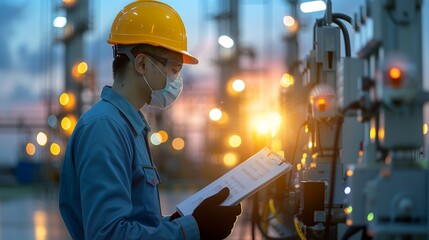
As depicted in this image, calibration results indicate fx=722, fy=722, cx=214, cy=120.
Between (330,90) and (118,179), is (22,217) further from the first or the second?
(118,179)

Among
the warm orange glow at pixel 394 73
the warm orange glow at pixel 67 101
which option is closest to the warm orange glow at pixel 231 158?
the warm orange glow at pixel 67 101

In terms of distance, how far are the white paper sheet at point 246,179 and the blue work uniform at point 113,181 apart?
0.64ft

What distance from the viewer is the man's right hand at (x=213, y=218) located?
9.89 ft

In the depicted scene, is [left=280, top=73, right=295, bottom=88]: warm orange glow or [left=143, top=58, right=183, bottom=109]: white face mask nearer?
[left=143, top=58, right=183, bottom=109]: white face mask

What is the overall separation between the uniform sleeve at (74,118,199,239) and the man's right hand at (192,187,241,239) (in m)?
0.04

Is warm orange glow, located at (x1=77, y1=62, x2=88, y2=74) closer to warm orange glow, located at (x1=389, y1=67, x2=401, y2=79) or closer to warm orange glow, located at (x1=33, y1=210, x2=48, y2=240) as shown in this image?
warm orange glow, located at (x1=33, y1=210, x2=48, y2=240)

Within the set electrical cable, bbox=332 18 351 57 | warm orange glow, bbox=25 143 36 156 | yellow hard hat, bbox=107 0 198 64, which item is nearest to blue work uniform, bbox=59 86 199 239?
yellow hard hat, bbox=107 0 198 64

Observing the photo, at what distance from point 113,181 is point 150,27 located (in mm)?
819

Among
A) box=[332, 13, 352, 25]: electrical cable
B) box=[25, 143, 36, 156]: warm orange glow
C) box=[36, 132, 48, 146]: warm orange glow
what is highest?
box=[332, 13, 352, 25]: electrical cable

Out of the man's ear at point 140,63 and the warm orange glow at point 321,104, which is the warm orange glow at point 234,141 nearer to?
the warm orange glow at point 321,104

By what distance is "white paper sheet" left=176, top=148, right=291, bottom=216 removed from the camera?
3152 mm

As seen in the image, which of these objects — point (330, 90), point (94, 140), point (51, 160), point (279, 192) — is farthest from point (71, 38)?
point (94, 140)

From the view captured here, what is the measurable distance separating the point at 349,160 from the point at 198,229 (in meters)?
2.08

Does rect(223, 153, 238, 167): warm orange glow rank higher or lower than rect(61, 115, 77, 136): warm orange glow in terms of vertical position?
lower
